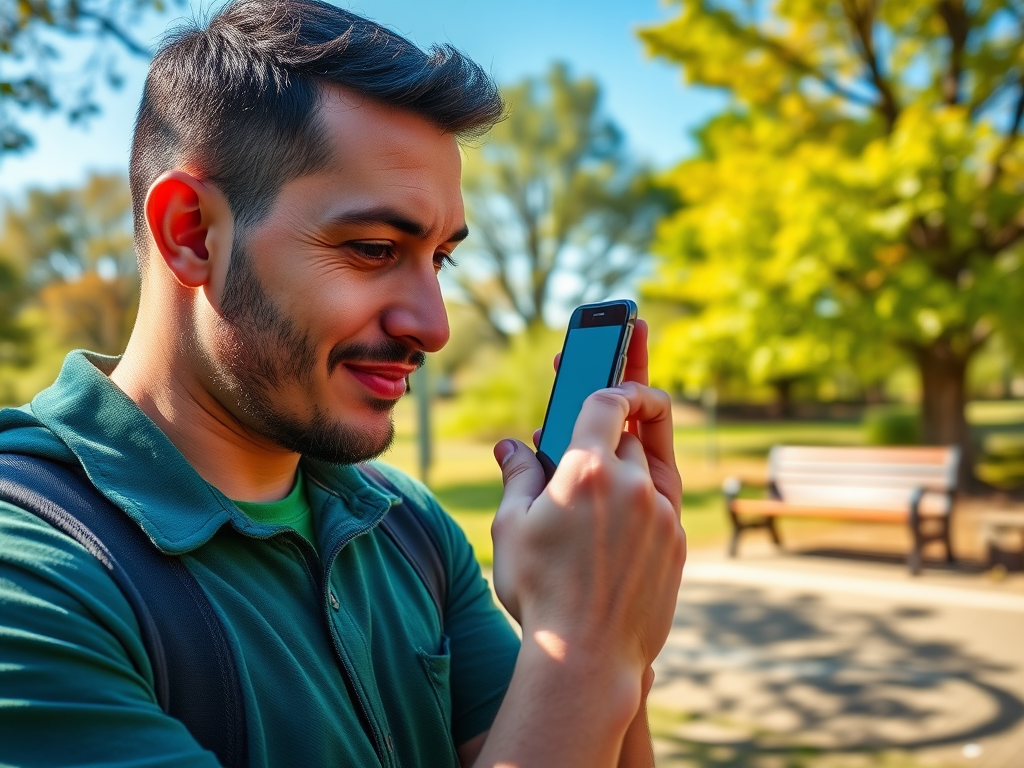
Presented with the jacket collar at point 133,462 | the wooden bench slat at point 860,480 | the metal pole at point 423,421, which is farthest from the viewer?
the metal pole at point 423,421

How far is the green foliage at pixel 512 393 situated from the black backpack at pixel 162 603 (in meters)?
22.9

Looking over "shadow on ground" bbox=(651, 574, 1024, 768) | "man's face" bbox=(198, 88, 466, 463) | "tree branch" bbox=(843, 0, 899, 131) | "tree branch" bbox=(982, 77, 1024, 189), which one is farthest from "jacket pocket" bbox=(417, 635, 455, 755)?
"tree branch" bbox=(843, 0, 899, 131)

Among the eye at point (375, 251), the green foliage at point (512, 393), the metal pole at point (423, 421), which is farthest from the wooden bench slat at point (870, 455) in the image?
the green foliage at point (512, 393)

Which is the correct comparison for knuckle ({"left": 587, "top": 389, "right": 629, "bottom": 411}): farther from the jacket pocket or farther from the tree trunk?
the tree trunk

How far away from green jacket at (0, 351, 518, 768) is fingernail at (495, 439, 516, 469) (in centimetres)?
29

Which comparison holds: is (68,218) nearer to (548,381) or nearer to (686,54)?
(548,381)

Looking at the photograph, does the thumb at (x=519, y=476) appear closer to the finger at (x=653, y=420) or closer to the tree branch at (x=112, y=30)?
the finger at (x=653, y=420)

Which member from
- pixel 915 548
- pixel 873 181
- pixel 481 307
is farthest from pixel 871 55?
pixel 481 307

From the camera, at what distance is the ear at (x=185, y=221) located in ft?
4.68

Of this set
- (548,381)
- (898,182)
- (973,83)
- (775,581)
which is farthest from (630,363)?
(548,381)

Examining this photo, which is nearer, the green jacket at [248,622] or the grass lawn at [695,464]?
the green jacket at [248,622]

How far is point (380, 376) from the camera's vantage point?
4.81 ft

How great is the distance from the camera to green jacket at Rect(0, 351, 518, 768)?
100 centimetres

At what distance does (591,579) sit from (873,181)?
12067 mm
